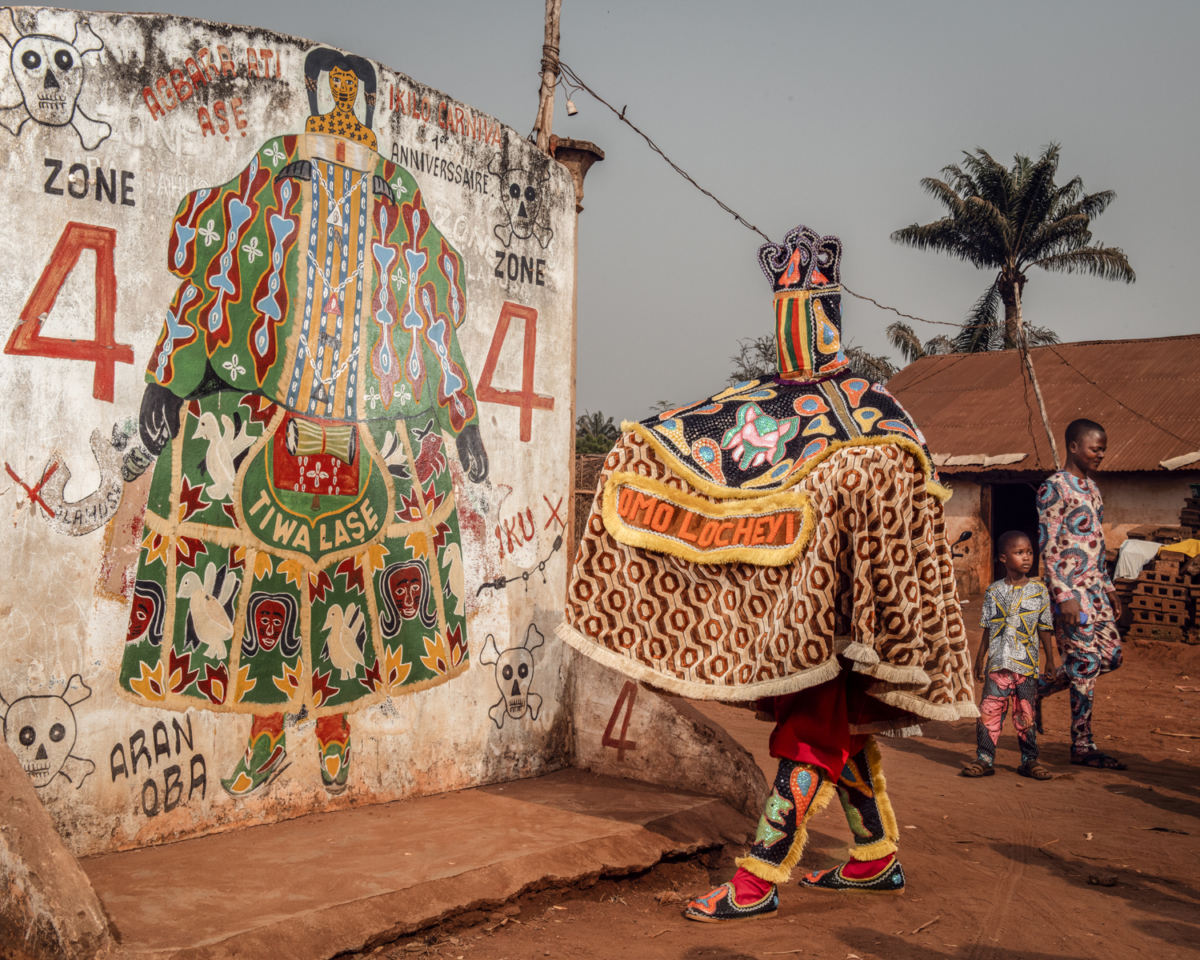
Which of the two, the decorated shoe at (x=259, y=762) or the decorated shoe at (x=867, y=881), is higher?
the decorated shoe at (x=259, y=762)

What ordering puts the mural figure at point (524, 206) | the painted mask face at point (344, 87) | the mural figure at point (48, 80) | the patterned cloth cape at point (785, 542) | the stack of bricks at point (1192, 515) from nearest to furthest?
1. the patterned cloth cape at point (785, 542)
2. the mural figure at point (48, 80)
3. the painted mask face at point (344, 87)
4. the mural figure at point (524, 206)
5. the stack of bricks at point (1192, 515)

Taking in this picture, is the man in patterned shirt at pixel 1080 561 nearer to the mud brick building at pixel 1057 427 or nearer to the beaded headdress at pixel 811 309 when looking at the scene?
the beaded headdress at pixel 811 309

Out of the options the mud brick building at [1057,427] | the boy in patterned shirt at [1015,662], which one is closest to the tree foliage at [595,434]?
the mud brick building at [1057,427]

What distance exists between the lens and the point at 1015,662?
271 inches

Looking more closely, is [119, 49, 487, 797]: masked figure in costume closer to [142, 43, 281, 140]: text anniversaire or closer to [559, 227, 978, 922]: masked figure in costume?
[142, 43, 281, 140]: text anniversaire

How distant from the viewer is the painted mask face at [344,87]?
4.82 m

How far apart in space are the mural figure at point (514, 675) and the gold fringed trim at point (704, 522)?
1.45 metres

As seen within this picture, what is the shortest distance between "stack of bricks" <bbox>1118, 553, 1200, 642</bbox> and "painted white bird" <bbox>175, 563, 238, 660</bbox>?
12.1 m

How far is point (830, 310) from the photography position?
163 inches

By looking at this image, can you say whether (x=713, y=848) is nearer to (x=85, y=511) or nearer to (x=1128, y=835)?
(x=1128, y=835)

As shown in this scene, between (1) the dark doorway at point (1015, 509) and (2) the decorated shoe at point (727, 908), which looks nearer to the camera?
(2) the decorated shoe at point (727, 908)

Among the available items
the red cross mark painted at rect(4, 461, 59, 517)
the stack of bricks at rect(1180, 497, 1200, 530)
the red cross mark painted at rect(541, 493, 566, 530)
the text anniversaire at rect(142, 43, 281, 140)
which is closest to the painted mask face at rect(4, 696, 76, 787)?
the red cross mark painted at rect(4, 461, 59, 517)

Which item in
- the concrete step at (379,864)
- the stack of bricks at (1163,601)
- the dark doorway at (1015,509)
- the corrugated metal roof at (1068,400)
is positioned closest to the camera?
the concrete step at (379,864)

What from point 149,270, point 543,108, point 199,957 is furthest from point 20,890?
point 543,108
